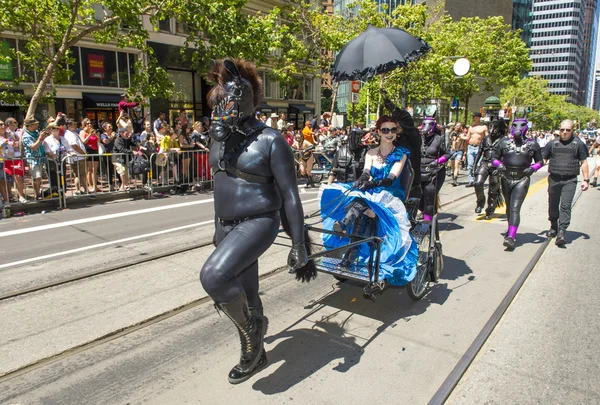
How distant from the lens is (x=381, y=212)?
4172mm

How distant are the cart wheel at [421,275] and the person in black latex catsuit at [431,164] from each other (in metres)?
1.81

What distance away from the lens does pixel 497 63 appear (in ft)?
107

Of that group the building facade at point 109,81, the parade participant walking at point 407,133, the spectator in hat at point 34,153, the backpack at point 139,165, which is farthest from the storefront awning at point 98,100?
the parade participant walking at point 407,133

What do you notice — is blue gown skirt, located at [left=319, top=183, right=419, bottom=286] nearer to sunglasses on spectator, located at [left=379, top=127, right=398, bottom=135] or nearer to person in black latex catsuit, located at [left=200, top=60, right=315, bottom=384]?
sunglasses on spectator, located at [left=379, top=127, right=398, bottom=135]

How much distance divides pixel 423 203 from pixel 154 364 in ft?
15.3

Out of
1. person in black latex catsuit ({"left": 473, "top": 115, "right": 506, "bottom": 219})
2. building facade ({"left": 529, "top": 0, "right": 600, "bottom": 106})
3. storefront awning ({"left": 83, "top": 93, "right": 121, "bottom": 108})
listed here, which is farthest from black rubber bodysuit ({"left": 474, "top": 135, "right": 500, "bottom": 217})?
building facade ({"left": 529, "top": 0, "right": 600, "bottom": 106})

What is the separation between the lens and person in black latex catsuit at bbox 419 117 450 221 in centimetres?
688

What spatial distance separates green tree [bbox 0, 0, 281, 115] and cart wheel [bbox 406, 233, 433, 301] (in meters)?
10.1

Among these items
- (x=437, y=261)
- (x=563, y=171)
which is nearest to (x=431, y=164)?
(x=563, y=171)

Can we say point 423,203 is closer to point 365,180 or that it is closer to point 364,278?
point 365,180

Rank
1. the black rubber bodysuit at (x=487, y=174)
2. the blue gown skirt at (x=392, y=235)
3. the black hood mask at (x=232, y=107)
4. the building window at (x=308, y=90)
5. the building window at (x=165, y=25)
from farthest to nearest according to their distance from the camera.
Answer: the building window at (x=308, y=90)
the building window at (x=165, y=25)
the black rubber bodysuit at (x=487, y=174)
the blue gown skirt at (x=392, y=235)
the black hood mask at (x=232, y=107)

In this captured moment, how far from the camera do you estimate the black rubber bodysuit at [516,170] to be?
22.7ft

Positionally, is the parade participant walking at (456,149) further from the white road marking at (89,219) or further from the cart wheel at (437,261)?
the cart wheel at (437,261)

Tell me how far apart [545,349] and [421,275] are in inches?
51.4
